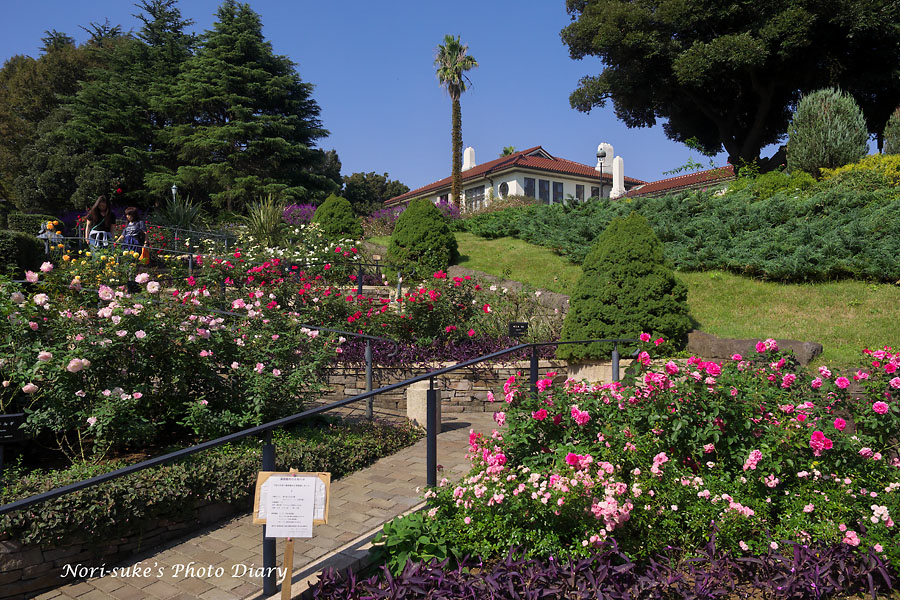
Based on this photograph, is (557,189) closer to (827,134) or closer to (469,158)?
(469,158)

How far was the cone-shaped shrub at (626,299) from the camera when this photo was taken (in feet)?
25.3

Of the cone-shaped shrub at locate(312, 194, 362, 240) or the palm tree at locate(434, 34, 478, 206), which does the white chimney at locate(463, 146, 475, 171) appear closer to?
the palm tree at locate(434, 34, 478, 206)

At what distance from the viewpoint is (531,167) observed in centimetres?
3331

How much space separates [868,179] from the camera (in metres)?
13.3

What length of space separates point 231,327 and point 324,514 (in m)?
3.20

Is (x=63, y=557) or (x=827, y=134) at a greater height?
(x=827, y=134)

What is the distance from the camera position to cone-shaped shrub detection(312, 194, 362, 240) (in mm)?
16391

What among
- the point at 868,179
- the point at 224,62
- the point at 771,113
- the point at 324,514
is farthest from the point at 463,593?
the point at 224,62

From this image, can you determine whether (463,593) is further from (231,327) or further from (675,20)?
(675,20)

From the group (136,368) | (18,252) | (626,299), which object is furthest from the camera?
(18,252)

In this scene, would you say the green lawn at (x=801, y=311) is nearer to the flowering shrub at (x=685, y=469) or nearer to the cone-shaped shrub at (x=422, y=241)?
the cone-shaped shrub at (x=422, y=241)

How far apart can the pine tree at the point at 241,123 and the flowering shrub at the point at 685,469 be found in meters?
23.4

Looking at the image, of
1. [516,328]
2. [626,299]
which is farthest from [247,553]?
[626,299]

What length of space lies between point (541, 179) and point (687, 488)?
3264 cm
